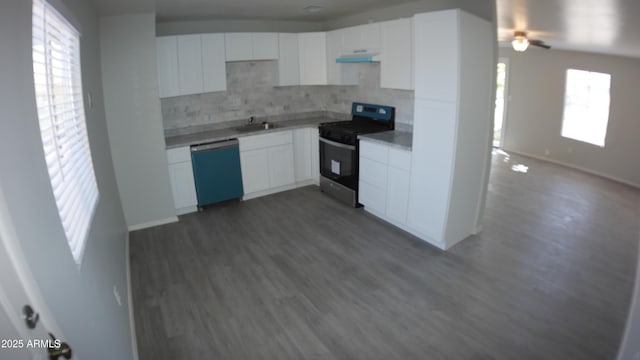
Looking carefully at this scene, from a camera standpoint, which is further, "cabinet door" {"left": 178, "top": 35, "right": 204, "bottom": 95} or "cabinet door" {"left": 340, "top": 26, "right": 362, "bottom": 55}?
"cabinet door" {"left": 340, "top": 26, "right": 362, "bottom": 55}

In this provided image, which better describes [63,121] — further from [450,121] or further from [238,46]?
[238,46]

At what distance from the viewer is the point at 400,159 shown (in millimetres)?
4105

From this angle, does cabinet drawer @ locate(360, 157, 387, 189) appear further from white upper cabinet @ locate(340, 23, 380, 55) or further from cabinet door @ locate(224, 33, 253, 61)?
cabinet door @ locate(224, 33, 253, 61)

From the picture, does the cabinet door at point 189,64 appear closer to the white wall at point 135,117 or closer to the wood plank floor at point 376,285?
the white wall at point 135,117

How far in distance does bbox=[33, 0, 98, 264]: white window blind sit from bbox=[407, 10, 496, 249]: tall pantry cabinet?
2817mm

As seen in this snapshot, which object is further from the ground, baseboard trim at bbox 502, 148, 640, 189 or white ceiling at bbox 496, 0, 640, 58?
white ceiling at bbox 496, 0, 640, 58

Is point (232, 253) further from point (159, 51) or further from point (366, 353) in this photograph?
point (159, 51)

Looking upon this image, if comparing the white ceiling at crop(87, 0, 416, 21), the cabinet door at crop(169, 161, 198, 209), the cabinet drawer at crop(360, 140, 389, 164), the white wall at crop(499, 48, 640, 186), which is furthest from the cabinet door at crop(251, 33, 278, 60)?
the white wall at crop(499, 48, 640, 186)

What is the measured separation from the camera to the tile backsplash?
5.06m

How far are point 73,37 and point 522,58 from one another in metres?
7.88

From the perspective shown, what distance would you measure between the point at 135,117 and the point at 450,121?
3299mm

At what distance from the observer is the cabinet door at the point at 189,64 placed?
15.3 feet

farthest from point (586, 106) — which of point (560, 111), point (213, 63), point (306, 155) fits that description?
point (213, 63)

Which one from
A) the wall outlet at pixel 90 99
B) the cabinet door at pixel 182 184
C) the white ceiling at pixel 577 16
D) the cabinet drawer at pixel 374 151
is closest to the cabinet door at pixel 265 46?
the cabinet door at pixel 182 184
